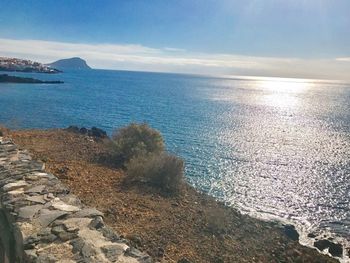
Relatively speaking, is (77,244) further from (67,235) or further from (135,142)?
(135,142)

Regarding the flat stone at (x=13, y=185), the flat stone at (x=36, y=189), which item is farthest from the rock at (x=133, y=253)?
the flat stone at (x=13, y=185)

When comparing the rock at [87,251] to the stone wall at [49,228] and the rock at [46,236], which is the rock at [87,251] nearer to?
the stone wall at [49,228]

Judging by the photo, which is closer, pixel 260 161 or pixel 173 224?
pixel 173 224

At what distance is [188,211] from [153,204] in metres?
1.13

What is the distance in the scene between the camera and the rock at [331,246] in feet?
42.7

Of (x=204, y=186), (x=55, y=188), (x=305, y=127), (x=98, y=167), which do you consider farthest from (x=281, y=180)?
(x=305, y=127)

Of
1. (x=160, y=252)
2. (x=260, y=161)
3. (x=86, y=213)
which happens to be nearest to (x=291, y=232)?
(x=160, y=252)

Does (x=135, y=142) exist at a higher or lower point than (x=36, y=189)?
lower

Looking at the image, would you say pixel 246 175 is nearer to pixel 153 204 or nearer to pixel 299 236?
pixel 299 236

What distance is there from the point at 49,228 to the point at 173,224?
15.3 feet

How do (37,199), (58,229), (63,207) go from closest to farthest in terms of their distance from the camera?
(58,229) → (63,207) → (37,199)

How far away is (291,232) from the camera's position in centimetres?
1366

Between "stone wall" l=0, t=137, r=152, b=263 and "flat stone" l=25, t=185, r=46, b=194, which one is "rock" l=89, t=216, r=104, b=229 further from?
"flat stone" l=25, t=185, r=46, b=194

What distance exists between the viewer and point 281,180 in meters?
21.6
